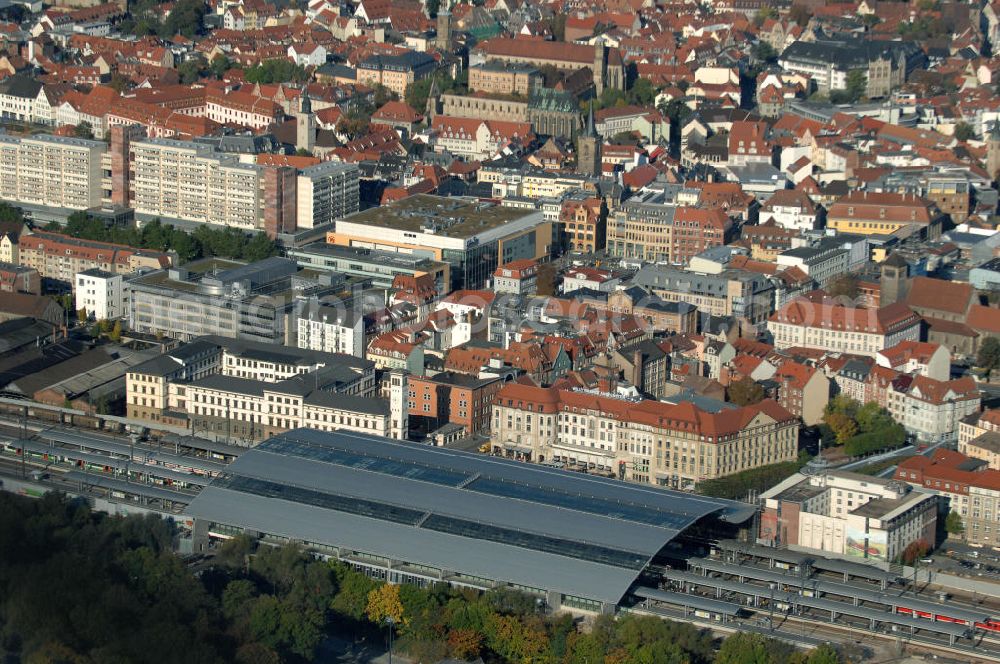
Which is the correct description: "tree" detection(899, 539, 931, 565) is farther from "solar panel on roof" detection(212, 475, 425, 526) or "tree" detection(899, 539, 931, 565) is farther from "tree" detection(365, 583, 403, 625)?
"tree" detection(365, 583, 403, 625)

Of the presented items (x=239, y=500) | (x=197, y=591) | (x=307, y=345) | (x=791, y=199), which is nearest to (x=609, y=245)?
(x=791, y=199)

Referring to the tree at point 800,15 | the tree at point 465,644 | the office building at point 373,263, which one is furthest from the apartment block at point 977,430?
the tree at point 800,15

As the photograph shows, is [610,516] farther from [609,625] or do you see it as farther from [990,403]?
[990,403]

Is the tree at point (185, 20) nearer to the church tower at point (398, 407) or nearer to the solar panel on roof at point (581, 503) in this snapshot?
the church tower at point (398, 407)

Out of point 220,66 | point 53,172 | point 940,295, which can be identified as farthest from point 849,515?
point 220,66

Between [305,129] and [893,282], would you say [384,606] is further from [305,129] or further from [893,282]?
[305,129]

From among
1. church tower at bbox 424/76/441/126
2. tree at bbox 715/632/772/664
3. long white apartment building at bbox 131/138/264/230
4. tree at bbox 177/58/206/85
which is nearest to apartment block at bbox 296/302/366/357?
long white apartment building at bbox 131/138/264/230
